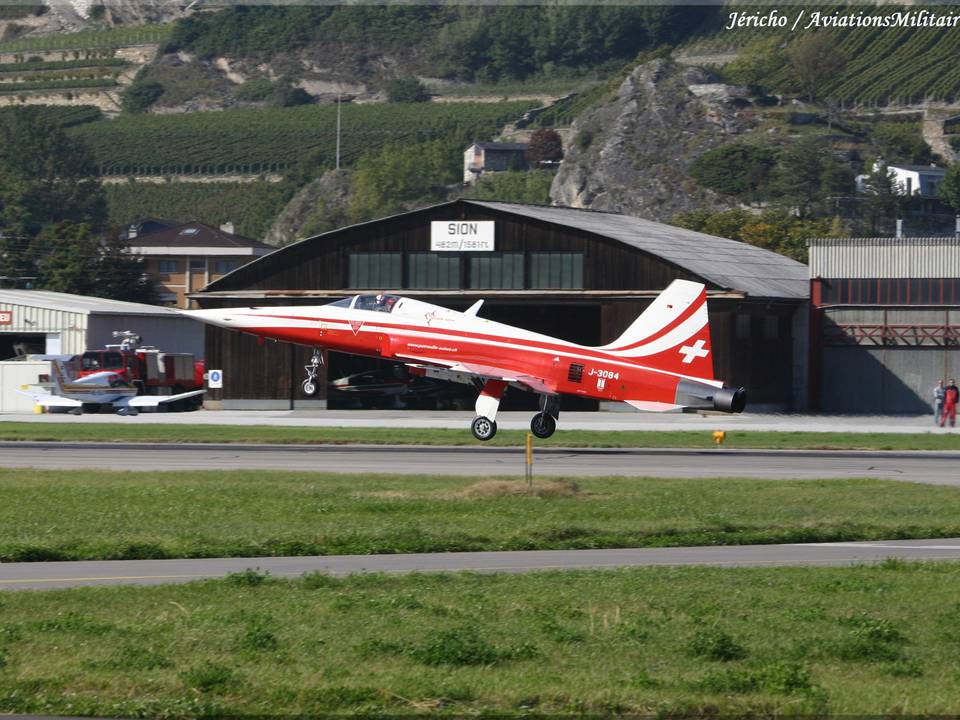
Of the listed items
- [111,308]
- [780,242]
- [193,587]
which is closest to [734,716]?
[193,587]

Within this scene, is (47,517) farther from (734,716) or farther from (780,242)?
(780,242)

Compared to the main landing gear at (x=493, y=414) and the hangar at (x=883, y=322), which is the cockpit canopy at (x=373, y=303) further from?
the hangar at (x=883, y=322)

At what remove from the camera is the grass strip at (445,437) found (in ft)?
148

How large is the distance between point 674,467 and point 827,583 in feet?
60.9

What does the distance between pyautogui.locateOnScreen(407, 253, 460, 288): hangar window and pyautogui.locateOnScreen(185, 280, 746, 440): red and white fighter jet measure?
25.8 metres

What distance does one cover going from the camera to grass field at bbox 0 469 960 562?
70.1 ft

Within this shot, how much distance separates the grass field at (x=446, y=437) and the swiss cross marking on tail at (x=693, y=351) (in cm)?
682

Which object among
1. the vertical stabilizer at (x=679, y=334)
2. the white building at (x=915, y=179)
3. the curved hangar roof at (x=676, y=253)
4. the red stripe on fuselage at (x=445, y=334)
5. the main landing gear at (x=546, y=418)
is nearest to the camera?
the vertical stabilizer at (x=679, y=334)

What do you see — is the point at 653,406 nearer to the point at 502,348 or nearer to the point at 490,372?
the point at 502,348

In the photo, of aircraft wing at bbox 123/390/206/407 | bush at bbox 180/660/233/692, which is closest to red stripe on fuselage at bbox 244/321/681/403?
aircraft wing at bbox 123/390/206/407

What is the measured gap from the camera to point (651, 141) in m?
190

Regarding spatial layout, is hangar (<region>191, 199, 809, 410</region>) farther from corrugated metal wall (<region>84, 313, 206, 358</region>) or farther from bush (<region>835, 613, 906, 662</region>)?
bush (<region>835, 613, 906, 662</region>)

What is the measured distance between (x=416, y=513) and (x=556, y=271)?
41396mm

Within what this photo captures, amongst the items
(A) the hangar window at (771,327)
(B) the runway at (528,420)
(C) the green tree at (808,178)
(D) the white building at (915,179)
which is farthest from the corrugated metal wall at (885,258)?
(D) the white building at (915,179)
